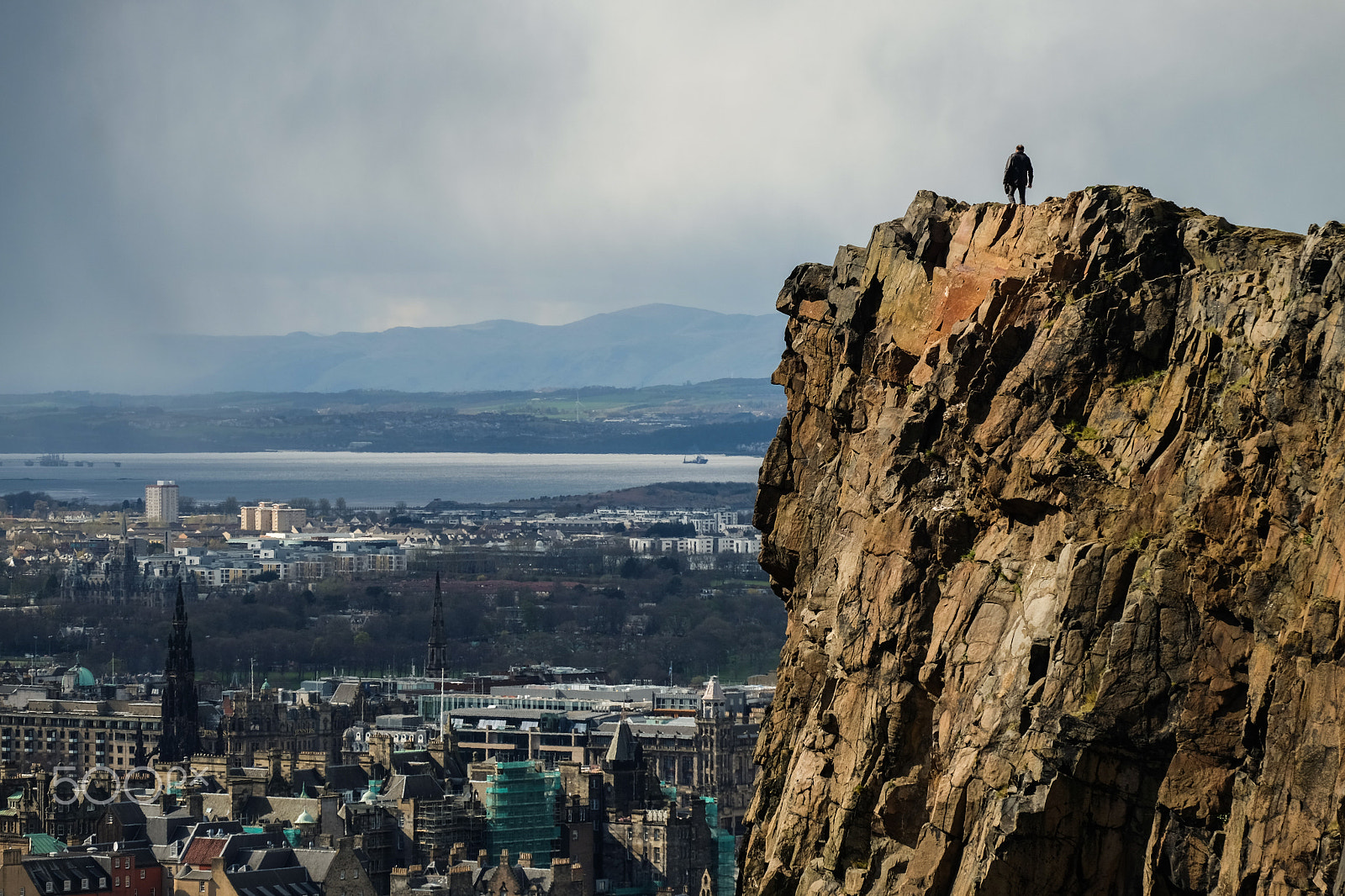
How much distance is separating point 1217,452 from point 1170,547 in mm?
792

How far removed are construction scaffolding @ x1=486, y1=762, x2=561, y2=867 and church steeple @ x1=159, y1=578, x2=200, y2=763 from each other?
110 ft

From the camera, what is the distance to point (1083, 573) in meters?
20.5

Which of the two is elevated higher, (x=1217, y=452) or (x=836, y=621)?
(x=1217, y=452)

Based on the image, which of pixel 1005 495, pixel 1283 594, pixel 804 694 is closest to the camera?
pixel 1283 594

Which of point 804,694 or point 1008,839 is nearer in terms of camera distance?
point 1008,839

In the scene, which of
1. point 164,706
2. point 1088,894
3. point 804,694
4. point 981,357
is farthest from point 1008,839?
point 164,706

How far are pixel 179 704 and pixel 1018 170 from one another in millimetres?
137501

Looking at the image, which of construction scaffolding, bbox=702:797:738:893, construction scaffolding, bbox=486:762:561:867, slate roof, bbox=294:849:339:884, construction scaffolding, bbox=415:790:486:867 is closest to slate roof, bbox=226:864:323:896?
slate roof, bbox=294:849:339:884

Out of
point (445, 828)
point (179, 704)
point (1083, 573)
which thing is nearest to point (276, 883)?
point (445, 828)

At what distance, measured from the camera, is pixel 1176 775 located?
1964 centimetres

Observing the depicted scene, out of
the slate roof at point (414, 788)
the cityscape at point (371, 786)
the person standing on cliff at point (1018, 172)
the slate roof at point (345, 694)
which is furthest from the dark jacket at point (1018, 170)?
the slate roof at point (345, 694)

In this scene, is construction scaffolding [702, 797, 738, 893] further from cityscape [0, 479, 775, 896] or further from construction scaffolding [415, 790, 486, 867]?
construction scaffolding [415, 790, 486, 867]

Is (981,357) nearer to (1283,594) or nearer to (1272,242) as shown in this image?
(1272,242)

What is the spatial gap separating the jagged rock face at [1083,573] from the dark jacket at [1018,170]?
29.5 inches
